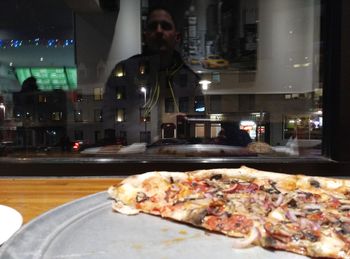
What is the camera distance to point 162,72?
246 cm

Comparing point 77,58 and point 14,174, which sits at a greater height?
point 77,58

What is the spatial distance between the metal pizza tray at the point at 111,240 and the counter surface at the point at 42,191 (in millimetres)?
210

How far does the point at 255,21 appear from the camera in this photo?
2602mm

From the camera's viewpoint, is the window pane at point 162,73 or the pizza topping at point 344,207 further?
Answer: the window pane at point 162,73

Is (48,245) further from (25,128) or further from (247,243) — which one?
(25,128)

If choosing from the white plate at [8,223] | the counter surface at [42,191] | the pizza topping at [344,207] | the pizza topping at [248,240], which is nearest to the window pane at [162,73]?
the counter surface at [42,191]

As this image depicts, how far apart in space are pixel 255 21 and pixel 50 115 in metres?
1.61

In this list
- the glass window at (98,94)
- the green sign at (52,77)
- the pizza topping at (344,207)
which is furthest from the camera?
the glass window at (98,94)

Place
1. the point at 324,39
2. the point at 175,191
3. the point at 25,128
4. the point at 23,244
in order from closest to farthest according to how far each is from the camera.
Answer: the point at 23,244
the point at 175,191
the point at 324,39
the point at 25,128

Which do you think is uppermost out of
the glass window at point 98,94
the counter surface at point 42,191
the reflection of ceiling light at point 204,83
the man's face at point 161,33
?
the man's face at point 161,33

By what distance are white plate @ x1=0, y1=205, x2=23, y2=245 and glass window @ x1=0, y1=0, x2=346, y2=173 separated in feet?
4.00

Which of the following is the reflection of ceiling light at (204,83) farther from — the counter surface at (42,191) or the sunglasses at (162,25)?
the counter surface at (42,191)

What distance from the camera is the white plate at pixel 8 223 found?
56 centimetres

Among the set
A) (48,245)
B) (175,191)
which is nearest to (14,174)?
(175,191)
